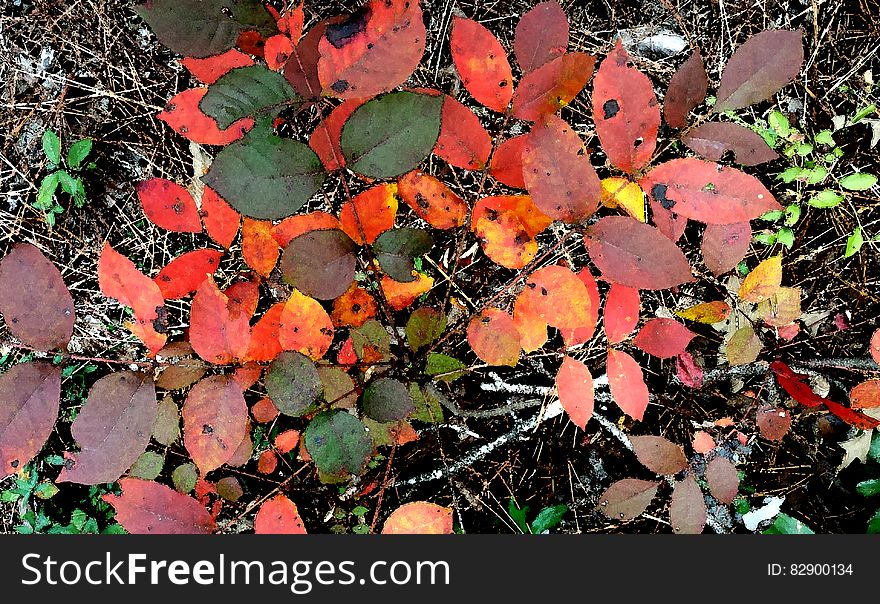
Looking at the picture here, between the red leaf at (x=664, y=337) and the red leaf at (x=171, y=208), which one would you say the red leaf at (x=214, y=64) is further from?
the red leaf at (x=664, y=337)

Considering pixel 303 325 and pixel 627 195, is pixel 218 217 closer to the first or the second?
pixel 303 325

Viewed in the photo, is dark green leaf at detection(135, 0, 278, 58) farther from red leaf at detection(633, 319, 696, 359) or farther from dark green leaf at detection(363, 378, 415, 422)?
red leaf at detection(633, 319, 696, 359)

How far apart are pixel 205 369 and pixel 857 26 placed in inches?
79.3

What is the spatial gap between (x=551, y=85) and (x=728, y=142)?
0.34 metres

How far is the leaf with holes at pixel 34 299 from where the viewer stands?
91 centimetres

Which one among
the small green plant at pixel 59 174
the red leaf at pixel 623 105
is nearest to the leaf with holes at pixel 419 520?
the red leaf at pixel 623 105

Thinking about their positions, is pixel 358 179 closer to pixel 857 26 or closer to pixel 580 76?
pixel 580 76

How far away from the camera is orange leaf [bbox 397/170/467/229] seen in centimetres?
114

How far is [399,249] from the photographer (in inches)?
40.5

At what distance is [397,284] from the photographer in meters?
1.25

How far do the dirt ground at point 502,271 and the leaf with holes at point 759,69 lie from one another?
72 cm

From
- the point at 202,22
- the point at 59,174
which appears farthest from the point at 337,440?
the point at 59,174
